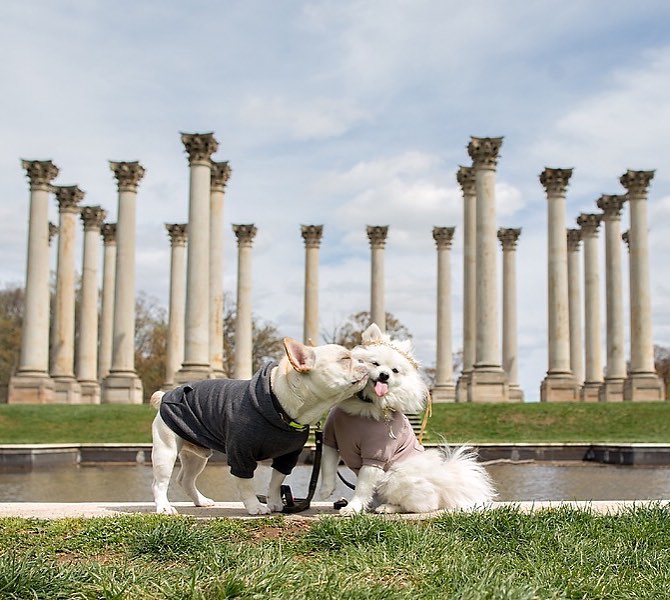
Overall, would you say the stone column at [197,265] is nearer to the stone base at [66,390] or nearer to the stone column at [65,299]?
the stone base at [66,390]

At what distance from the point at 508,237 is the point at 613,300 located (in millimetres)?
8964

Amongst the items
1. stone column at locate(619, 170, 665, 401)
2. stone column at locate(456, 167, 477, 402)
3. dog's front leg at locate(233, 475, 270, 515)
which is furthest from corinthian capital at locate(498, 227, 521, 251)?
dog's front leg at locate(233, 475, 270, 515)

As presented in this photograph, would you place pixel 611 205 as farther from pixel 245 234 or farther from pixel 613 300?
pixel 245 234

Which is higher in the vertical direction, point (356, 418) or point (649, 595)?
point (356, 418)

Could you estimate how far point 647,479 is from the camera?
23547 millimetres

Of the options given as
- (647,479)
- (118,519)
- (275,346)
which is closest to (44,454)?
(647,479)

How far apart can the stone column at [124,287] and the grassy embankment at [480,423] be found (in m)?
9.91

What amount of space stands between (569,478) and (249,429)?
15.8 meters

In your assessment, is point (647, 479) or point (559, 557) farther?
point (647, 479)

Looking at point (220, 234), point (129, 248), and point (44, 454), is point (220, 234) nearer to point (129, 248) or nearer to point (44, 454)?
point (129, 248)

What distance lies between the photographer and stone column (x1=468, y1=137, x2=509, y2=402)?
159 feet

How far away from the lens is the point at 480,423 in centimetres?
A: 3991

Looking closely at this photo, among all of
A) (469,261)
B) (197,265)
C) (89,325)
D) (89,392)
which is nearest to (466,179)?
(469,261)

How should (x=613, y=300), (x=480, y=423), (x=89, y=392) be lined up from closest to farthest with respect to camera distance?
1. (x=480, y=423)
2. (x=89, y=392)
3. (x=613, y=300)
